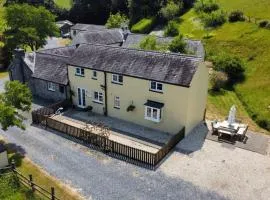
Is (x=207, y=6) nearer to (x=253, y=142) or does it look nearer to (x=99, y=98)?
(x=99, y=98)

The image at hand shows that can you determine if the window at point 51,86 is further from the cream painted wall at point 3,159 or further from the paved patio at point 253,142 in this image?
the paved patio at point 253,142

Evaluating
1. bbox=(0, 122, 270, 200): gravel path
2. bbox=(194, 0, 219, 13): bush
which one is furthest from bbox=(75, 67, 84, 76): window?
bbox=(194, 0, 219, 13): bush

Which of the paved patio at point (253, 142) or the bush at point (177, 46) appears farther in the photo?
the bush at point (177, 46)

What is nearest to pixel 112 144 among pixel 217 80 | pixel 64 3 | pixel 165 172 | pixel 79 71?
pixel 165 172

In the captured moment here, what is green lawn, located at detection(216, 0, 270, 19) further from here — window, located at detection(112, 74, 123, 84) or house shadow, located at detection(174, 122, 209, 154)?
window, located at detection(112, 74, 123, 84)

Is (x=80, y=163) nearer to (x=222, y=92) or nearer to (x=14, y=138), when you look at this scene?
(x=14, y=138)

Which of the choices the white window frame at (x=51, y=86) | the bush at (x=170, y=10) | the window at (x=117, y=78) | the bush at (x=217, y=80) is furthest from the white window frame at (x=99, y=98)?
the bush at (x=170, y=10)
